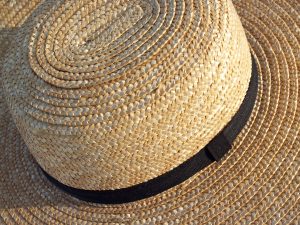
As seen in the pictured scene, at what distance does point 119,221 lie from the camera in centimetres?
184

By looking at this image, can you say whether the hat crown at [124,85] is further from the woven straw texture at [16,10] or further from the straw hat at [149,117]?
the woven straw texture at [16,10]

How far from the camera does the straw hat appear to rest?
1.61 metres

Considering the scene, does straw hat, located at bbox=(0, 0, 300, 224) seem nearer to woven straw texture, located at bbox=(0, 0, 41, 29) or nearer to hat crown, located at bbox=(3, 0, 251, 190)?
hat crown, located at bbox=(3, 0, 251, 190)

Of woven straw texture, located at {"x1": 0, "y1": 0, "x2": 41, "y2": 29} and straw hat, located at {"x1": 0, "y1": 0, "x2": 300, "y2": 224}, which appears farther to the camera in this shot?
woven straw texture, located at {"x1": 0, "y1": 0, "x2": 41, "y2": 29}

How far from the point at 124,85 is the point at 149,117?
0.38 ft

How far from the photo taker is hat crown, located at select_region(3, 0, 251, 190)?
1602mm

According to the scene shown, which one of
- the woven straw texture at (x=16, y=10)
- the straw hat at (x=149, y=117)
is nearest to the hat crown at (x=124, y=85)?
the straw hat at (x=149, y=117)

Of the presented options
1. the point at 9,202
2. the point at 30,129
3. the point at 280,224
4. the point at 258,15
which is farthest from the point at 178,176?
the point at 258,15

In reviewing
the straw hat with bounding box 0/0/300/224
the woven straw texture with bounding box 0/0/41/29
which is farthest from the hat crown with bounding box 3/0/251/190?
the woven straw texture with bounding box 0/0/41/29

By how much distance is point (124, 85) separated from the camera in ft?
5.27

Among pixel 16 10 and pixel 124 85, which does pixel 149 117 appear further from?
pixel 16 10

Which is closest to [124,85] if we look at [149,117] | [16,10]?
[149,117]

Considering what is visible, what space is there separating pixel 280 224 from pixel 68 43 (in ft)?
2.82

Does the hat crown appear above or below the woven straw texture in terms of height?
below
